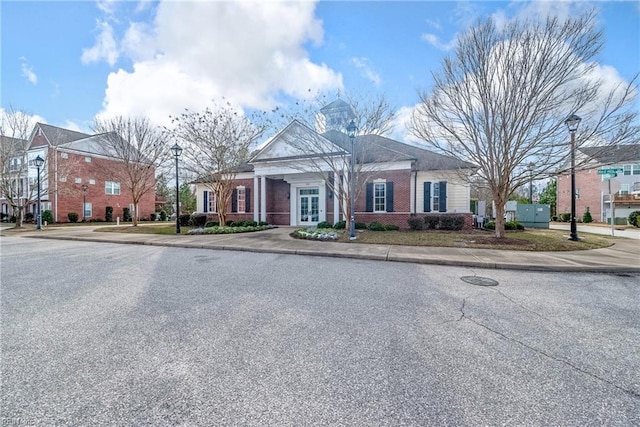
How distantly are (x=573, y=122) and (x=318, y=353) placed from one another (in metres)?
12.1

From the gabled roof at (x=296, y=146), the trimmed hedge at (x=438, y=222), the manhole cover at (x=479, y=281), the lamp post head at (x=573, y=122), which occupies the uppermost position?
the gabled roof at (x=296, y=146)

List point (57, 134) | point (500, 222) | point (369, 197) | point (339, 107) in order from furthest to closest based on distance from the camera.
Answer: point (57, 134) < point (369, 197) < point (339, 107) < point (500, 222)

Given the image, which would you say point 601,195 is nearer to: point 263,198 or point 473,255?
point 473,255

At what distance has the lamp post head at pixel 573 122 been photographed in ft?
32.3

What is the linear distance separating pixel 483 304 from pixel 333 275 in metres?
2.97

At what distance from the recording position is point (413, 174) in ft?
57.4

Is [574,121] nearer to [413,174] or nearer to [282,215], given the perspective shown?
[413,174]

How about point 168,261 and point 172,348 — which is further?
point 168,261

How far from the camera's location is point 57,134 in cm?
3000

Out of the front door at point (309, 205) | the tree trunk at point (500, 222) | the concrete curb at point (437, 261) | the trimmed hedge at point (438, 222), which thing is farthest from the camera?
the front door at point (309, 205)

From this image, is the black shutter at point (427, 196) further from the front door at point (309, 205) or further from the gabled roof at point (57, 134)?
the gabled roof at point (57, 134)

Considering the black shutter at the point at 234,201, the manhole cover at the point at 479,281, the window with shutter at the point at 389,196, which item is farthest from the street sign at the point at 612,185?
the black shutter at the point at 234,201

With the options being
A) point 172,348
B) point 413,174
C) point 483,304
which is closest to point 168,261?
point 172,348

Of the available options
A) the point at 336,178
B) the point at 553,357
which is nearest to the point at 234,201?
the point at 336,178
